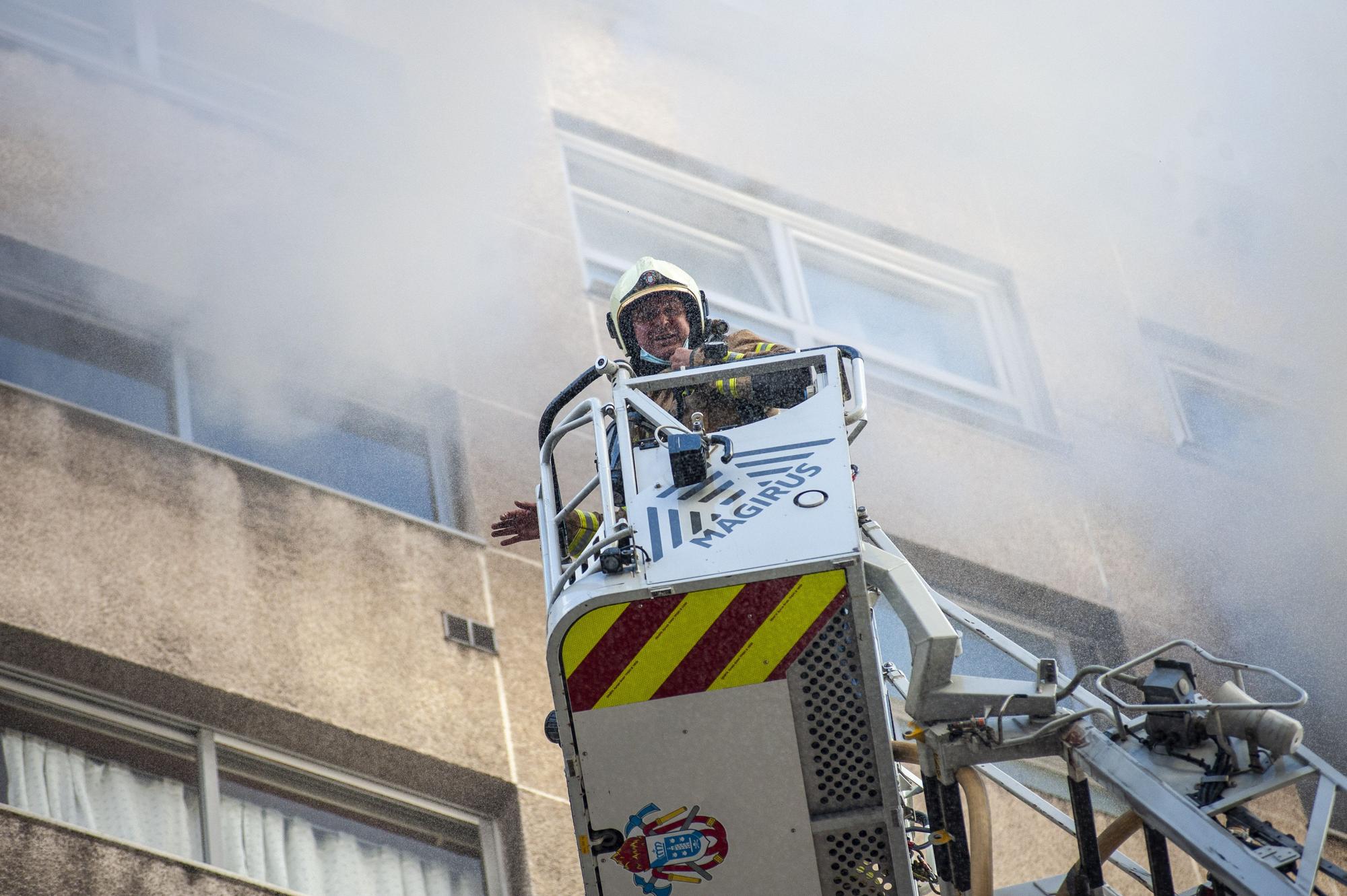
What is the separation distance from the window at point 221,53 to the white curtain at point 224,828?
11.0 feet

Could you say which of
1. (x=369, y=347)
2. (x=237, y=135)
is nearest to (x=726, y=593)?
(x=369, y=347)

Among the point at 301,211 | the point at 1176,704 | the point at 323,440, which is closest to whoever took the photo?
the point at 1176,704

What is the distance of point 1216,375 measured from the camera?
10359 mm

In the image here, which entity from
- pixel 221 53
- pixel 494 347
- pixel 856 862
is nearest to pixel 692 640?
pixel 856 862

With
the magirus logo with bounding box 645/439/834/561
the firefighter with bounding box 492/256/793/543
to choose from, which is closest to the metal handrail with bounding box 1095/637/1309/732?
the magirus logo with bounding box 645/439/834/561

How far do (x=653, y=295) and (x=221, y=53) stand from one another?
12.2ft

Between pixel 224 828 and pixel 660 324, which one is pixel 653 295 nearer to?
pixel 660 324

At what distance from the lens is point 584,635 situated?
3.86 metres

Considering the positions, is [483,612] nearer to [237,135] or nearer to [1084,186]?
[237,135]

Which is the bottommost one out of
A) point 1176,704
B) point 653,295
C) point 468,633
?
point 1176,704

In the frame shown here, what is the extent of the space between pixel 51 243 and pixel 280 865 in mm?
2707

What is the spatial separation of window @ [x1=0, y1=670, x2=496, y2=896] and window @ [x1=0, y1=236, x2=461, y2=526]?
4.03 feet

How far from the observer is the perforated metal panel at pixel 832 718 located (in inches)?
152

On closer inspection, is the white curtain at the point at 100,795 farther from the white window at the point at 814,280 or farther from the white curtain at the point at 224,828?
the white window at the point at 814,280
